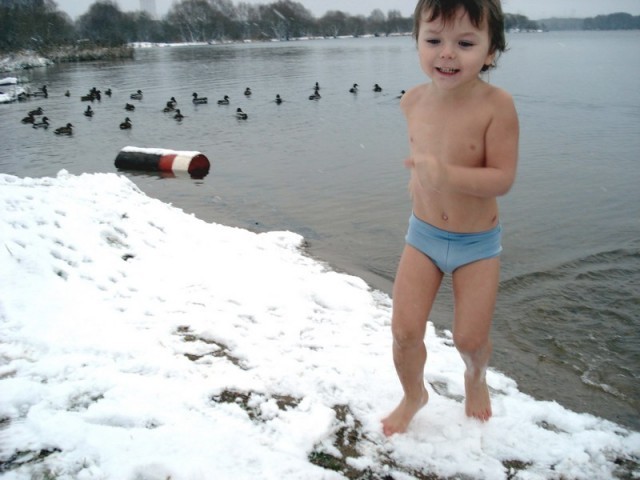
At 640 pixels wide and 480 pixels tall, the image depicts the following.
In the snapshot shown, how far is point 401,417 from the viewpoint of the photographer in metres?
3.01

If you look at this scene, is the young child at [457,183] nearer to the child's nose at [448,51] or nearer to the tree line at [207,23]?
the child's nose at [448,51]

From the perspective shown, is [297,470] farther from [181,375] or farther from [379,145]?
[379,145]

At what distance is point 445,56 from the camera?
253 cm

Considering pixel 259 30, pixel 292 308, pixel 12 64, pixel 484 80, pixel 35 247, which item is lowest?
pixel 292 308

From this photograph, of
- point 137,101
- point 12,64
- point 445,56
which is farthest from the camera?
point 12,64

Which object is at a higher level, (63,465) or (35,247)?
(35,247)

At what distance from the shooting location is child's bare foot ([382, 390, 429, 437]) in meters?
2.99

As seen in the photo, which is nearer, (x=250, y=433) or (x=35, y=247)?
(x=250, y=433)

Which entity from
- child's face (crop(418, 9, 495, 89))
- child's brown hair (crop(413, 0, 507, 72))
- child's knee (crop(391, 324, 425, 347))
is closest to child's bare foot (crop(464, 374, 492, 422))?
child's knee (crop(391, 324, 425, 347))

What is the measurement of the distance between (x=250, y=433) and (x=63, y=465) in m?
0.87

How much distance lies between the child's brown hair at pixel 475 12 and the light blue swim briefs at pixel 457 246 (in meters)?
0.90

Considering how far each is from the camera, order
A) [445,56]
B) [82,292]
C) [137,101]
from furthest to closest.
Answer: [137,101]
[82,292]
[445,56]

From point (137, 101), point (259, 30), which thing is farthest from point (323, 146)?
point (259, 30)

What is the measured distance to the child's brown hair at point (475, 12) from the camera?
244cm
